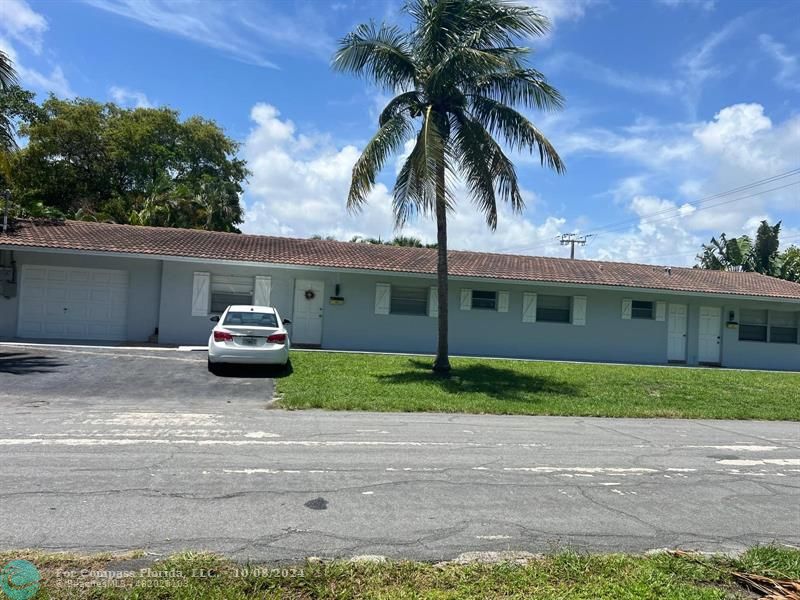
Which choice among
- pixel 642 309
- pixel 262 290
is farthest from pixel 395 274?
pixel 642 309

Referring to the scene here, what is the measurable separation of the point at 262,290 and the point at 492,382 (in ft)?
27.5

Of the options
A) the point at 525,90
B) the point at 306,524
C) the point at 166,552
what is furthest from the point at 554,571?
the point at 525,90

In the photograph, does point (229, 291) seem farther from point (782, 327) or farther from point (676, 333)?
point (782, 327)

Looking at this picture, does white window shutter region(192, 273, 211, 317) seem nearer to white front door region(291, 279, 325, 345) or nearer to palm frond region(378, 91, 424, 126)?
white front door region(291, 279, 325, 345)

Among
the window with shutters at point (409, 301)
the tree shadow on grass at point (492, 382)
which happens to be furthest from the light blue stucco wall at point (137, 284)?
the tree shadow on grass at point (492, 382)

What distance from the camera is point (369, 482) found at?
19.5 feet

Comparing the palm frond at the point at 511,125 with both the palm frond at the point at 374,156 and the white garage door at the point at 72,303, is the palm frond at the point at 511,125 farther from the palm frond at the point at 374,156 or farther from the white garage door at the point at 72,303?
the white garage door at the point at 72,303

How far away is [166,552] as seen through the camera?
158 inches

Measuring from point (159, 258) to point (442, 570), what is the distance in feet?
51.6

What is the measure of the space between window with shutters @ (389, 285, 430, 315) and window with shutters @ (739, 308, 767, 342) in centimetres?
1237

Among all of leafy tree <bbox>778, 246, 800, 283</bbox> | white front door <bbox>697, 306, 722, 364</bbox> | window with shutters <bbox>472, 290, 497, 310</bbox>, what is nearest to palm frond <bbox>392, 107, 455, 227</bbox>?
window with shutters <bbox>472, 290, 497, 310</bbox>

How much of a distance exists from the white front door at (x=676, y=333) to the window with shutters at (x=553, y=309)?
399 centimetres

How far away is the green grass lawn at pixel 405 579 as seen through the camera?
3497mm

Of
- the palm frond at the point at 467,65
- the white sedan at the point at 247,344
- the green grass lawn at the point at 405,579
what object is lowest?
the green grass lawn at the point at 405,579
